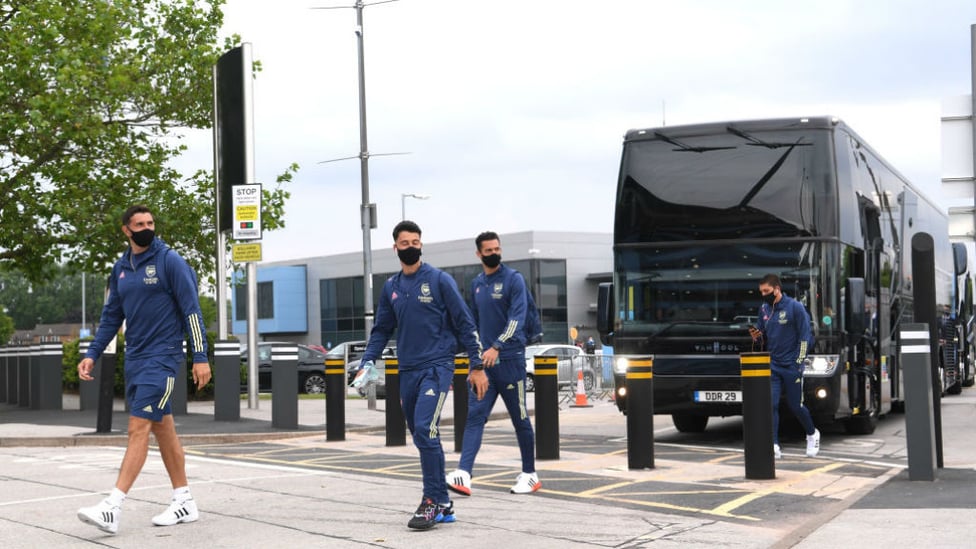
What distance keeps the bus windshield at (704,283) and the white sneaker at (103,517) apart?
25.7ft

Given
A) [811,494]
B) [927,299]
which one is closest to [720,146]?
[927,299]

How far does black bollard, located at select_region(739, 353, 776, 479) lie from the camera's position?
1045 centimetres

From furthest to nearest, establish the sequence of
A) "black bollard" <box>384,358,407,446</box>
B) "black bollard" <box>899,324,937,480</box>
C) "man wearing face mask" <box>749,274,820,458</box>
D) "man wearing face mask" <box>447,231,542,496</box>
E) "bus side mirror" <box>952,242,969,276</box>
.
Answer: "bus side mirror" <box>952,242,969,276</box> < "black bollard" <box>384,358,407,446</box> < "man wearing face mask" <box>749,274,820,458</box> < "black bollard" <box>899,324,937,480</box> < "man wearing face mask" <box>447,231,542,496</box>

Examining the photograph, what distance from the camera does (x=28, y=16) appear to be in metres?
20.8

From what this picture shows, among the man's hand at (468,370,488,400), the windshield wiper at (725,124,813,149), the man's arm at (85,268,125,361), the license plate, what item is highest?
the windshield wiper at (725,124,813,149)

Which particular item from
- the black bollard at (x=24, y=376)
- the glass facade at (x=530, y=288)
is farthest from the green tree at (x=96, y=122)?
the glass facade at (x=530, y=288)

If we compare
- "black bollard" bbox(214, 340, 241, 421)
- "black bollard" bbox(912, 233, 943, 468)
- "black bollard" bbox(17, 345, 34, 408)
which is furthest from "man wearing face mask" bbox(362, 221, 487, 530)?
→ "black bollard" bbox(17, 345, 34, 408)

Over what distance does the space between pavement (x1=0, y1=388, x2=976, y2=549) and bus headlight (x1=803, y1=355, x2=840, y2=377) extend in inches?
34.7

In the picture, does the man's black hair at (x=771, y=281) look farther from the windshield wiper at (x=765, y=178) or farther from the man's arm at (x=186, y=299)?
the man's arm at (x=186, y=299)

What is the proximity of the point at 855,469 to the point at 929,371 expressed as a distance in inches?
76.5

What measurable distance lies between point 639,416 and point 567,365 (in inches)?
751

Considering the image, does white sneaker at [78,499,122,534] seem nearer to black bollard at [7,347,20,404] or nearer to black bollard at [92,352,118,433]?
black bollard at [92,352,118,433]

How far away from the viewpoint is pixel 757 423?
→ 1047cm

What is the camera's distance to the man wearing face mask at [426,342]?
7656mm
